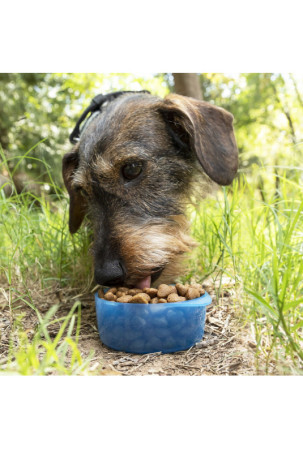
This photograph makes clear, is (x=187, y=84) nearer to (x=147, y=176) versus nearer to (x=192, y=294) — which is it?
(x=147, y=176)

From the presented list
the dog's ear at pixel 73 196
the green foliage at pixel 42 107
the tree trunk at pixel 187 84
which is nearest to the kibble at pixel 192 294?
the dog's ear at pixel 73 196

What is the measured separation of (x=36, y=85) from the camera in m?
6.49

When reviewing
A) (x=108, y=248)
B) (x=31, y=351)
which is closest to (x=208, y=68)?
(x=108, y=248)

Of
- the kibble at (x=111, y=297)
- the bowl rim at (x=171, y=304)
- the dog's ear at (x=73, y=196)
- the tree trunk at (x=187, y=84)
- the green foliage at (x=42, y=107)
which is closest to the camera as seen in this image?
the bowl rim at (x=171, y=304)

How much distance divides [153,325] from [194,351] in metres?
0.28

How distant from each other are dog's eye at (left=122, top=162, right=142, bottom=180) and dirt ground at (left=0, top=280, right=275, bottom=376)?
3.15ft

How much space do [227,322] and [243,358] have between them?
0.49 m

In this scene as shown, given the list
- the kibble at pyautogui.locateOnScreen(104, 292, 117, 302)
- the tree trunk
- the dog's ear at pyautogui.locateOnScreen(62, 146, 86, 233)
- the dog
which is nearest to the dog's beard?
the dog

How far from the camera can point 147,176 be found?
2428 mm

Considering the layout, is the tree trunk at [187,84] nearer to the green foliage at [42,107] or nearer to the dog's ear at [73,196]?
the green foliage at [42,107]

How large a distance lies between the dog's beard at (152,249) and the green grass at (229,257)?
323 millimetres

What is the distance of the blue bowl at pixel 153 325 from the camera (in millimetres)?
2035

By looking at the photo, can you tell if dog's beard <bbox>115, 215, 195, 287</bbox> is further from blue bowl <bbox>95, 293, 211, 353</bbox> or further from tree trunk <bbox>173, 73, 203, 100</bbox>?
tree trunk <bbox>173, 73, 203, 100</bbox>

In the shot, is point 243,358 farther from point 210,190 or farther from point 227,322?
point 210,190
